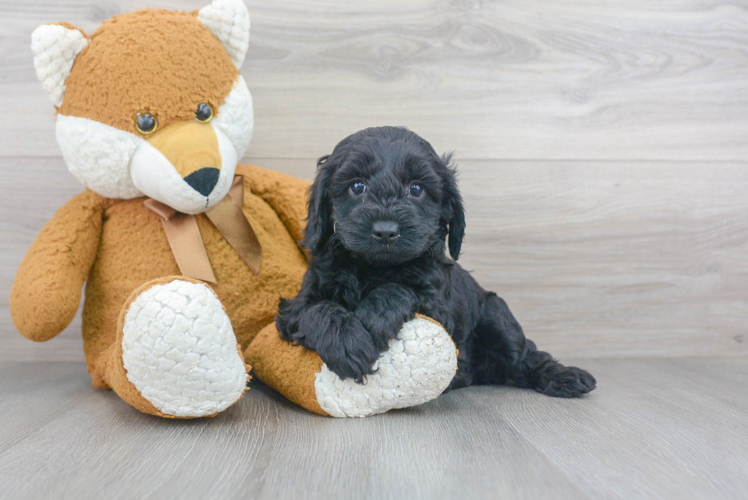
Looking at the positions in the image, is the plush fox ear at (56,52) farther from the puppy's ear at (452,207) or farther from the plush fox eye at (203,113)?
the puppy's ear at (452,207)

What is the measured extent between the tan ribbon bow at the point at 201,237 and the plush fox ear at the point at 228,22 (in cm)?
38

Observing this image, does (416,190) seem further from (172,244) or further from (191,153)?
(172,244)

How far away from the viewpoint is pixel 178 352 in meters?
1.05

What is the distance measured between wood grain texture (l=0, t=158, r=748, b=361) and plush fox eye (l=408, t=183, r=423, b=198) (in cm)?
72

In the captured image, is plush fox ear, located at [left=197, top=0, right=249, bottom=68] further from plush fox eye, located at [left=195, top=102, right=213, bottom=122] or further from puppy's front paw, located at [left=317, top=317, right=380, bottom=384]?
puppy's front paw, located at [left=317, top=317, right=380, bottom=384]

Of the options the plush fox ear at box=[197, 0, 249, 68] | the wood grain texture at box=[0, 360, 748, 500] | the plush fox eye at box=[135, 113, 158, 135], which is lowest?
the wood grain texture at box=[0, 360, 748, 500]

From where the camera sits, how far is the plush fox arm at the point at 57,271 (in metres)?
1.32

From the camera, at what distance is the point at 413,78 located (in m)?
1.91

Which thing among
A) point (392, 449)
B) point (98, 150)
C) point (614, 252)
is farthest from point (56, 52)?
point (614, 252)

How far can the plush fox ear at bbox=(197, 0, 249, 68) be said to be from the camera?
1.44m

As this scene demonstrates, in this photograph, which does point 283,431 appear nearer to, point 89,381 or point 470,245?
point 89,381

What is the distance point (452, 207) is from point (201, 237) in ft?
2.17

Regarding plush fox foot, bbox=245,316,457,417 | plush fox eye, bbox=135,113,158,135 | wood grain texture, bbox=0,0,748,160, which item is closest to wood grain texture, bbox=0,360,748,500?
plush fox foot, bbox=245,316,457,417

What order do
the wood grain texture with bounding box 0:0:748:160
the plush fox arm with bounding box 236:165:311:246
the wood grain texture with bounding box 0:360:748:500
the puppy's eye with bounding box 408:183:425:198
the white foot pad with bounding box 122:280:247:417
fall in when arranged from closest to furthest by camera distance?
the wood grain texture with bounding box 0:360:748:500 < the white foot pad with bounding box 122:280:247:417 < the puppy's eye with bounding box 408:183:425:198 < the plush fox arm with bounding box 236:165:311:246 < the wood grain texture with bounding box 0:0:748:160
